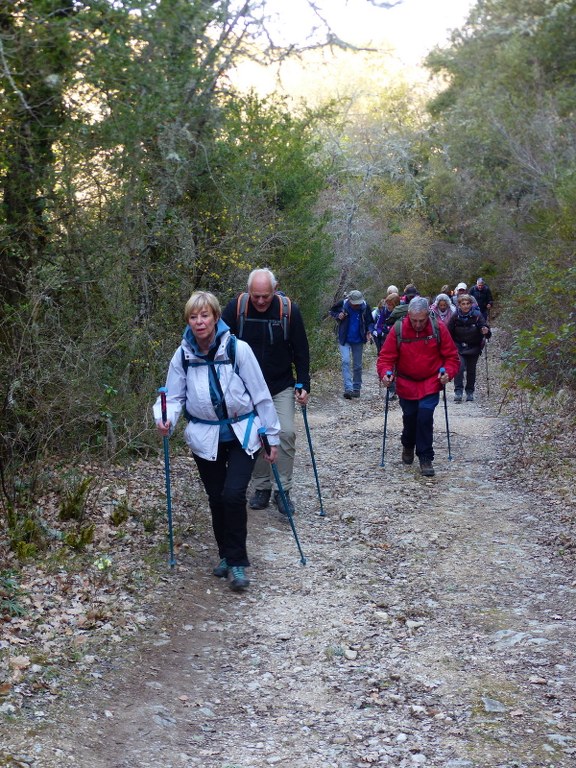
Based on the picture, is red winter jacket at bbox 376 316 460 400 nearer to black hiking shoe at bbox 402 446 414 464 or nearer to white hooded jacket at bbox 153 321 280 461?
black hiking shoe at bbox 402 446 414 464

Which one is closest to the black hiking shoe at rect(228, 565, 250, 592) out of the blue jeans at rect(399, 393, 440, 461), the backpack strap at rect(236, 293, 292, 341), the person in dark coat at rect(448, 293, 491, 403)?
the backpack strap at rect(236, 293, 292, 341)

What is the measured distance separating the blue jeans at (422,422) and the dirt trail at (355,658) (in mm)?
1252

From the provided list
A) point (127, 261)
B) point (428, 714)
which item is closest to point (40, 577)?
point (428, 714)

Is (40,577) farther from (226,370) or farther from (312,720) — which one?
(312,720)

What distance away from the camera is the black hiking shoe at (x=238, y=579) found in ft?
21.1

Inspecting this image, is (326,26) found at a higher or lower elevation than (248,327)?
higher

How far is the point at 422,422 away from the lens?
10.0m

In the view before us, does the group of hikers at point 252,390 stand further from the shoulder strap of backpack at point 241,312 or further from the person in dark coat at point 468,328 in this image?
the person in dark coat at point 468,328

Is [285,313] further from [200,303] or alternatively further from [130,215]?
[130,215]

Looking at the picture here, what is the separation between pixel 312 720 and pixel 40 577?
7.52 feet

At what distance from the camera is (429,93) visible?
137 feet

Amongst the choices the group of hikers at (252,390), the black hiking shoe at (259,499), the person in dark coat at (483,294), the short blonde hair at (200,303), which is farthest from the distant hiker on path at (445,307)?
the short blonde hair at (200,303)

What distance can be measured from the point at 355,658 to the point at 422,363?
510cm

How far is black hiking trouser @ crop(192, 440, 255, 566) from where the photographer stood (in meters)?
6.18
